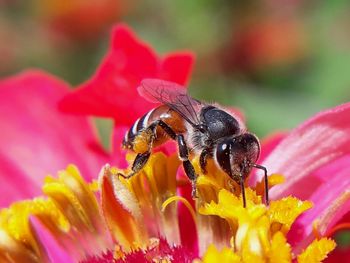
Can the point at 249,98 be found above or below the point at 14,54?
below

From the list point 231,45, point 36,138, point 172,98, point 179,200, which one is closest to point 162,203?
point 179,200

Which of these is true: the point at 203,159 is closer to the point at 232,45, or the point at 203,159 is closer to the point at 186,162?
the point at 186,162

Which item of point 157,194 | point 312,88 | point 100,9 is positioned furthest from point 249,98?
point 100,9

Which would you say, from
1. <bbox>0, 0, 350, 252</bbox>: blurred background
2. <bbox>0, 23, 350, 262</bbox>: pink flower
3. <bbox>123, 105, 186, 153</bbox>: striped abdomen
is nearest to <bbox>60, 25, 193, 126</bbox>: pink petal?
<bbox>0, 23, 350, 262</bbox>: pink flower

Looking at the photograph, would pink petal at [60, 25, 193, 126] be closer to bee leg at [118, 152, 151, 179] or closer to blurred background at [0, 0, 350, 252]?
bee leg at [118, 152, 151, 179]

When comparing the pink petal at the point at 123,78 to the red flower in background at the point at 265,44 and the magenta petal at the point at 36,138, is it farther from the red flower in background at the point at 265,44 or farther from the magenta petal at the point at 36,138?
the red flower in background at the point at 265,44

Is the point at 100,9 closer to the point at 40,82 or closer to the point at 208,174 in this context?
the point at 40,82

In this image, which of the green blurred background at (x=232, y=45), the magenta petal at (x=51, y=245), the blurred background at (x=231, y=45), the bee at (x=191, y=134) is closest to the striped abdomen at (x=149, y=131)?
the bee at (x=191, y=134)
